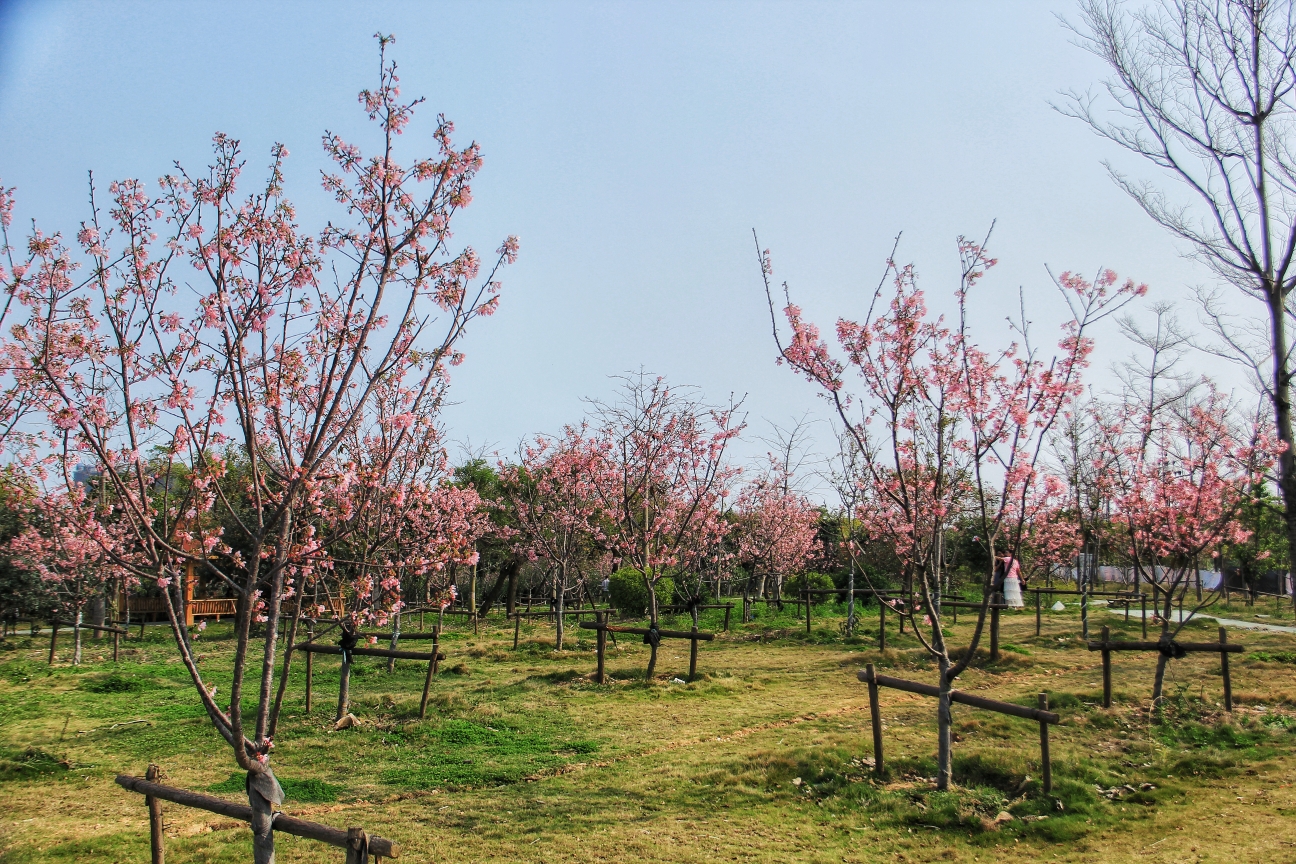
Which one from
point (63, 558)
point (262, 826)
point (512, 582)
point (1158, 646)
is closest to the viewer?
point (262, 826)

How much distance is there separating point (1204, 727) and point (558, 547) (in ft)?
45.8

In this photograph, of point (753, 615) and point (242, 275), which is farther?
point (753, 615)

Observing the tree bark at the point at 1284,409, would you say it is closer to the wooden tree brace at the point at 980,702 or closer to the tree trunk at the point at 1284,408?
the tree trunk at the point at 1284,408

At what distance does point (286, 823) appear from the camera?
391 centimetres

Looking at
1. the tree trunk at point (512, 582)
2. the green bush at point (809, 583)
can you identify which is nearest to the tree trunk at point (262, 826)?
the green bush at point (809, 583)

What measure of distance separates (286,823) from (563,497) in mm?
15139

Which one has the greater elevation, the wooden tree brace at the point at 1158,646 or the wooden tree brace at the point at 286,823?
the wooden tree brace at the point at 1158,646

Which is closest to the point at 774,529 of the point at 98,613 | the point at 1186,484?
the point at 1186,484

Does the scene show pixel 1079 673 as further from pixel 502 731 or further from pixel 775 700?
pixel 502 731

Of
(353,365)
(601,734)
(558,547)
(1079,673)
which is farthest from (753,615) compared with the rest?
(353,365)

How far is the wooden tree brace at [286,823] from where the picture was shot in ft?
12.1

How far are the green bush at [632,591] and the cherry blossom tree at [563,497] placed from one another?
1327mm

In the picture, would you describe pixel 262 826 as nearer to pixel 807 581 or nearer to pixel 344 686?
pixel 344 686

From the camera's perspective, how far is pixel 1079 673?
1212 cm
